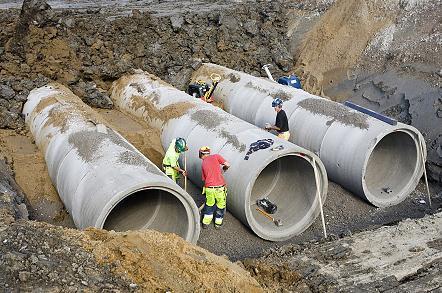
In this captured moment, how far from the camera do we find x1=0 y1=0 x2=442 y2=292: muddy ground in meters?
4.64

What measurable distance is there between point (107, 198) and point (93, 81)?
6.57m

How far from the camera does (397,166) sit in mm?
9125

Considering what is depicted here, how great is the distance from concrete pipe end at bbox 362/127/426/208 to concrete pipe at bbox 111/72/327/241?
116 centimetres

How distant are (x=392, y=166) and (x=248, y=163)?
3561 millimetres

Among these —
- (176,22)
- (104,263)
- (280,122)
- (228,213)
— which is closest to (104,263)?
(104,263)

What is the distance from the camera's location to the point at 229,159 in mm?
7566

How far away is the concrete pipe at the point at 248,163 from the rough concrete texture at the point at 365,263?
127 centimetres

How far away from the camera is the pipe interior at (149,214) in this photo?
23.5 ft

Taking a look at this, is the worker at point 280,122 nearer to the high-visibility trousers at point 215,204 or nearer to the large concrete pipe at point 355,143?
the large concrete pipe at point 355,143

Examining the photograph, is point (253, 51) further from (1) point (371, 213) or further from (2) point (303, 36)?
(1) point (371, 213)

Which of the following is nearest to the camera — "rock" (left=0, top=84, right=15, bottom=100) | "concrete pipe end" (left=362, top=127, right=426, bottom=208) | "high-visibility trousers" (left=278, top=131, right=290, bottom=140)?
"concrete pipe end" (left=362, top=127, right=426, bottom=208)

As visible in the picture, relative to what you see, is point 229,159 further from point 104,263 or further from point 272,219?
point 104,263

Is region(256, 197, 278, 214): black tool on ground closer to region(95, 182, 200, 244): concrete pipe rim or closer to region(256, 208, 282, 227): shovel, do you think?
region(256, 208, 282, 227): shovel

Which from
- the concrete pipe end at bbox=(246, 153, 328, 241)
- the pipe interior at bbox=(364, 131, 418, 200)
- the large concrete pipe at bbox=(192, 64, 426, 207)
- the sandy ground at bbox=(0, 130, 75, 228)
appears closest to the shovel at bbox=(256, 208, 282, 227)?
the concrete pipe end at bbox=(246, 153, 328, 241)
